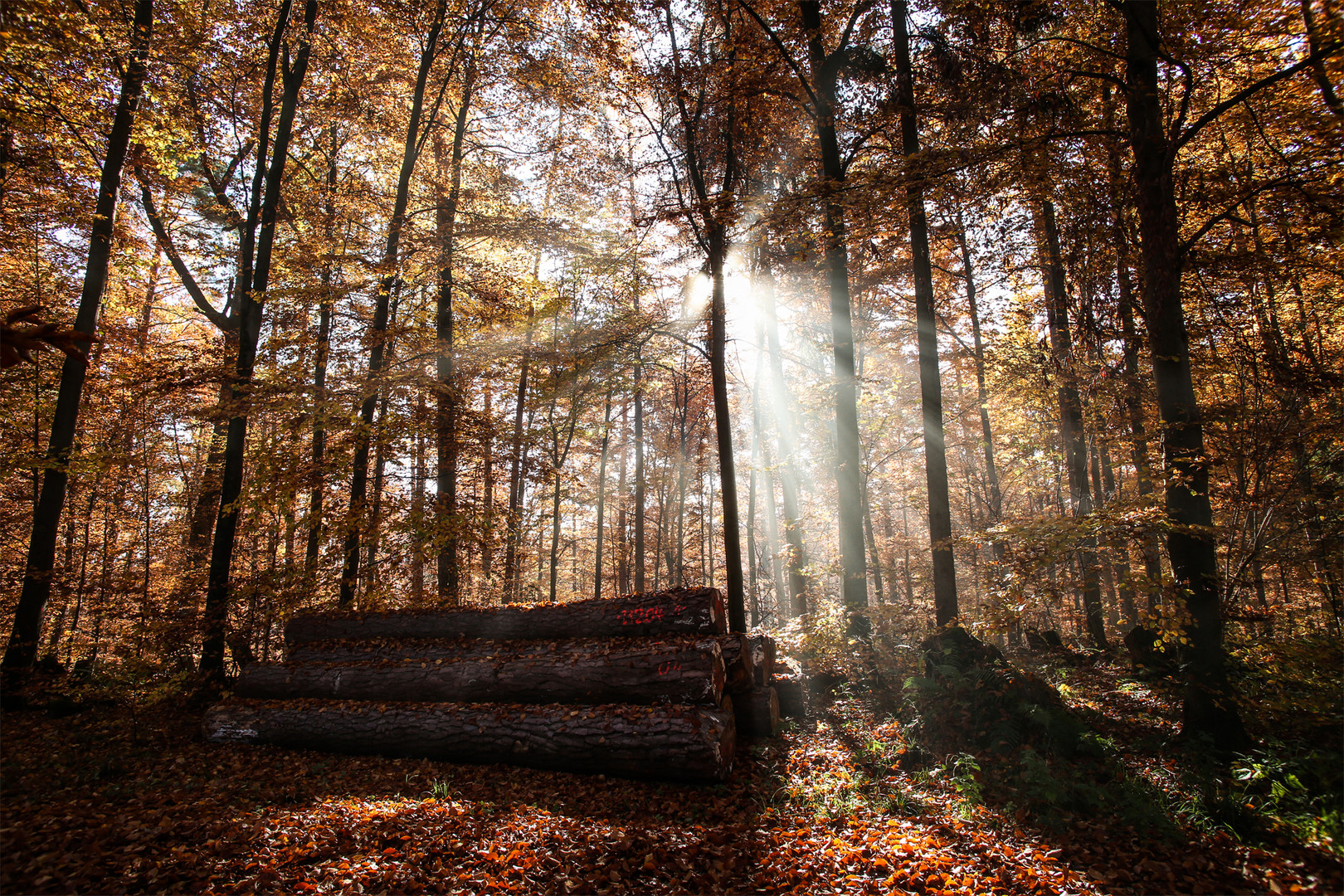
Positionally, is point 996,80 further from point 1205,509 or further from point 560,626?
point 560,626

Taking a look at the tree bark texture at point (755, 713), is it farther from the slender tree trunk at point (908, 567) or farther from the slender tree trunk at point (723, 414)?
the slender tree trunk at point (908, 567)

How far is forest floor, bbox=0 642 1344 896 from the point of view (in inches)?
153

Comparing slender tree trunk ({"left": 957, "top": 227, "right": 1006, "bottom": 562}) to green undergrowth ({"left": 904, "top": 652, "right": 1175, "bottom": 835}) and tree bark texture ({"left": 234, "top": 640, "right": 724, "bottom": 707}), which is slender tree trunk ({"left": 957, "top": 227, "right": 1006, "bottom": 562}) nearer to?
green undergrowth ({"left": 904, "top": 652, "right": 1175, "bottom": 835})

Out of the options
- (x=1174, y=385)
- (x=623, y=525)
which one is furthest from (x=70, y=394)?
(x=623, y=525)

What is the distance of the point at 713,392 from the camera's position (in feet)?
34.6

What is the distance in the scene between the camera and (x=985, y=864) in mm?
4160

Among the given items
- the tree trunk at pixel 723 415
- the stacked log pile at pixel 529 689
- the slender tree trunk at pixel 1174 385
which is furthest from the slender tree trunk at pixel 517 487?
the slender tree trunk at pixel 1174 385

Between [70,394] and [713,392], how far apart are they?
10.8m

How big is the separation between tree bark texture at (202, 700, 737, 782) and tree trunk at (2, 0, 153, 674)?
11.4ft

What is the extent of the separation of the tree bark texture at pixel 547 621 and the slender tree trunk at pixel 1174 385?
5143 mm

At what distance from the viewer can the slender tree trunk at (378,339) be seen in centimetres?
938

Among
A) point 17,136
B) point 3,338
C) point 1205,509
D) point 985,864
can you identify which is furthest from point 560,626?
point 17,136

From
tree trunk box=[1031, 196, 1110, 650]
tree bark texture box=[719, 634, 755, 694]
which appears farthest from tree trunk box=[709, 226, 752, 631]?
tree trunk box=[1031, 196, 1110, 650]

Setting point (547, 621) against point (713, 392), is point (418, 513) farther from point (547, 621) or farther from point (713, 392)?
point (713, 392)
